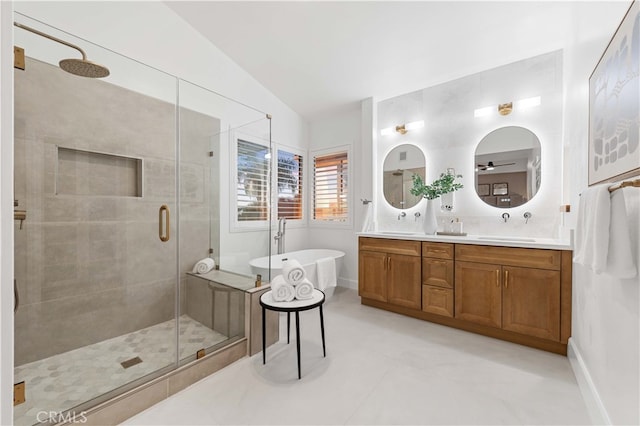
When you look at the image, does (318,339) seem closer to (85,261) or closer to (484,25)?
(85,261)

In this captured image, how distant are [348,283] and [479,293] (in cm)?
199

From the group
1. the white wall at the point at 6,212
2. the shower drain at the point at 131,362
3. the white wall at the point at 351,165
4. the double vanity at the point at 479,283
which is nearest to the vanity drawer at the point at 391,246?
the double vanity at the point at 479,283

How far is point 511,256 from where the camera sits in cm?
249

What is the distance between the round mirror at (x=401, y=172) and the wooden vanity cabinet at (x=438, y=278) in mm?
1003

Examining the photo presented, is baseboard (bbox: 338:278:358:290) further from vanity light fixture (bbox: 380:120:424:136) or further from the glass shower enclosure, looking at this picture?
vanity light fixture (bbox: 380:120:424:136)

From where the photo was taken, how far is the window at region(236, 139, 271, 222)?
310cm

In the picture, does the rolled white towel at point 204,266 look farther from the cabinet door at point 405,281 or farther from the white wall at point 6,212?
the white wall at point 6,212

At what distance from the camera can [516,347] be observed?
8.02 feet

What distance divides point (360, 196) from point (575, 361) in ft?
9.23

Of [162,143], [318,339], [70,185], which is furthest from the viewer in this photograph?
[162,143]

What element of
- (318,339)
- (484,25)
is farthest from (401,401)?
(484,25)

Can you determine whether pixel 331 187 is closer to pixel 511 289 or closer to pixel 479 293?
pixel 479 293

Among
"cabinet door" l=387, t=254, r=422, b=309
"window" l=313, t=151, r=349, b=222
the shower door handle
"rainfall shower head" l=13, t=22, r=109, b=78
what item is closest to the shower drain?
the shower door handle

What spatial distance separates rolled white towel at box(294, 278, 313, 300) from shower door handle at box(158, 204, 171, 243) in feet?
4.10
